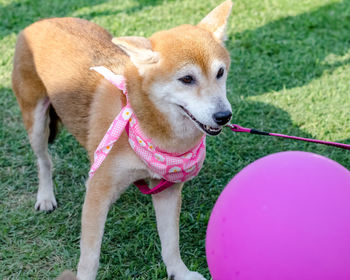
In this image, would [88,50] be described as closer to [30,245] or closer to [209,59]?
[209,59]

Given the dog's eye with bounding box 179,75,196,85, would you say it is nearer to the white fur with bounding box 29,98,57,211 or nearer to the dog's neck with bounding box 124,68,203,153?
the dog's neck with bounding box 124,68,203,153

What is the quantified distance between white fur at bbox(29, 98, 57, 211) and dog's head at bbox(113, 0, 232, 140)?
1272 millimetres

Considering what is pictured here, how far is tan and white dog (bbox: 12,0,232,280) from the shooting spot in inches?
115

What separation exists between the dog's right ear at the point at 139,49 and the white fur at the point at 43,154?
1.27 metres

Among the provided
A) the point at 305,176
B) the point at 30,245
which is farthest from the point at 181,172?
the point at 30,245

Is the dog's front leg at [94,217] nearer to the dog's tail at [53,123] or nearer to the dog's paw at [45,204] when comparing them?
the dog's paw at [45,204]

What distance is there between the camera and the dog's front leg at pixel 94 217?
3.15 metres

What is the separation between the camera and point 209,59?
295 centimetres

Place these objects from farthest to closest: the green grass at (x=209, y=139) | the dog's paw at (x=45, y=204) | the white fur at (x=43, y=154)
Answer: the dog's paw at (x=45, y=204)
the white fur at (x=43, y=154)
the green grass at (x=209, y=139)

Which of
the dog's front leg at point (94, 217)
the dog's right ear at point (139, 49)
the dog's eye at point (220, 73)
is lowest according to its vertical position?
the dog's front leg at point (94, 217)

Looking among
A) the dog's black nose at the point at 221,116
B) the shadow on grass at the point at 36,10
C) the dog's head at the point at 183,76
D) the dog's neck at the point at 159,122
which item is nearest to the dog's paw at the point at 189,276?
the dog's neck at the point at 159,122

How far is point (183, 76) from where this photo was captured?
2.92 metres

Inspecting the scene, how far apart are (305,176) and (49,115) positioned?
238cm

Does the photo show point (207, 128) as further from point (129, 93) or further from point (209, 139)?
point (209, 139)
